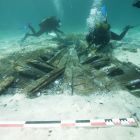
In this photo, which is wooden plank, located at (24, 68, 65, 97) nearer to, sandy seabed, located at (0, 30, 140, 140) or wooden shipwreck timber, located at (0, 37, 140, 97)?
wooden shipwreck timber, located at (0, 37, 140, 97)

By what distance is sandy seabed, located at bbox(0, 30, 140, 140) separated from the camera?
415 cm

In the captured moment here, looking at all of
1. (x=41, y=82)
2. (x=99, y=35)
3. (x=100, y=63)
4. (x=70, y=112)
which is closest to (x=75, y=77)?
(x=41, y=82)

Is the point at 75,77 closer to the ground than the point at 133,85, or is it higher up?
higher up

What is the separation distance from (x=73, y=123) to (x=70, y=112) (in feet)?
1.94

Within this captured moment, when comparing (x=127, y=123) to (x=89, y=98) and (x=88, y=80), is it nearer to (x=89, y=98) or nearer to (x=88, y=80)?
(x=89, y=98)

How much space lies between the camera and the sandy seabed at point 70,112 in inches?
163

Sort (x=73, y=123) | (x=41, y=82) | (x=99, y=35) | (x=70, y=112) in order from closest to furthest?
(x=73, y=123) → (x=70, y=112) → (x=41, y=82) → (x=99, y=35)

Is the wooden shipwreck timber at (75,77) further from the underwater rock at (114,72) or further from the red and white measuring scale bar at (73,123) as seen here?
the red and white measuring scale bar at (73,123)

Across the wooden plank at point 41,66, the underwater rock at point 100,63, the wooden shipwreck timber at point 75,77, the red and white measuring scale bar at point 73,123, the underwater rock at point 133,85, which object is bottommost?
the red and white measuring scale bar at point 73,123

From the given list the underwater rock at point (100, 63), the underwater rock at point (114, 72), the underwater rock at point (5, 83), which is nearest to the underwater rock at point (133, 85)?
the underwater rock at point (114, 72)

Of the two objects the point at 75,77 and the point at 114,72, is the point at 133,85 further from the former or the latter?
the point at 75,77

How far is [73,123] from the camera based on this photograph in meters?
4.54

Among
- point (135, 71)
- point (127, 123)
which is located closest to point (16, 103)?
point (127, 123)

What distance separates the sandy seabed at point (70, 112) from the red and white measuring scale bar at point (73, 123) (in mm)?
138
